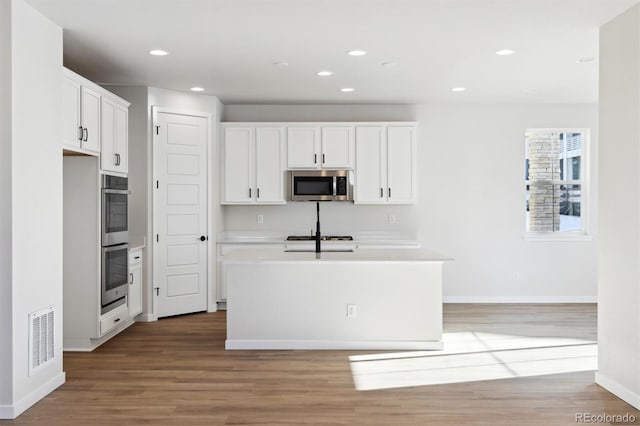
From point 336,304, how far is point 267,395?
137cm

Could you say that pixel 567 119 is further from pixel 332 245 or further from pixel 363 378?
pixel 363 378

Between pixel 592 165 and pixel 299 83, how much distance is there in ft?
12.7

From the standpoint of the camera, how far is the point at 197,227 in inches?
272

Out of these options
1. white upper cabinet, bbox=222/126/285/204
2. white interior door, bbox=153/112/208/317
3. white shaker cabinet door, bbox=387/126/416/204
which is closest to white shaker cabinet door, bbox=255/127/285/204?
white upper cabinet, bbox=222/126/285/204

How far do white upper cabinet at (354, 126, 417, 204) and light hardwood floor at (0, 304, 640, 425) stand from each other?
272cm

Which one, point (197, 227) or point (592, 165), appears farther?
point (592, 165)

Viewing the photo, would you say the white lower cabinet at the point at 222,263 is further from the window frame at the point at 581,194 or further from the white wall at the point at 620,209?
the white wall at the point at 620,209

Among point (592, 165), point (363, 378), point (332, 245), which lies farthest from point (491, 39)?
point (592, 165)

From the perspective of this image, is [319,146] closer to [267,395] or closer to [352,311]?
[352,311]

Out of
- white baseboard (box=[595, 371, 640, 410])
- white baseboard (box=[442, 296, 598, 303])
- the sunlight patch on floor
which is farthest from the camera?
white baseboard (box=[442, 296, 598, 303])

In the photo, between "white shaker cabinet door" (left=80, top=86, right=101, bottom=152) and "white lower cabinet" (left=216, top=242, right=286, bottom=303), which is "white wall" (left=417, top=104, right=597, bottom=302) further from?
"white shaker cabinet door" (left=80, top=86, right=101, bottom=152)

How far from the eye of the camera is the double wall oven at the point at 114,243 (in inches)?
204

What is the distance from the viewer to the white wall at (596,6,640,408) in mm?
3730

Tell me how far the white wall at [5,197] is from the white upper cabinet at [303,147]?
400 cm
